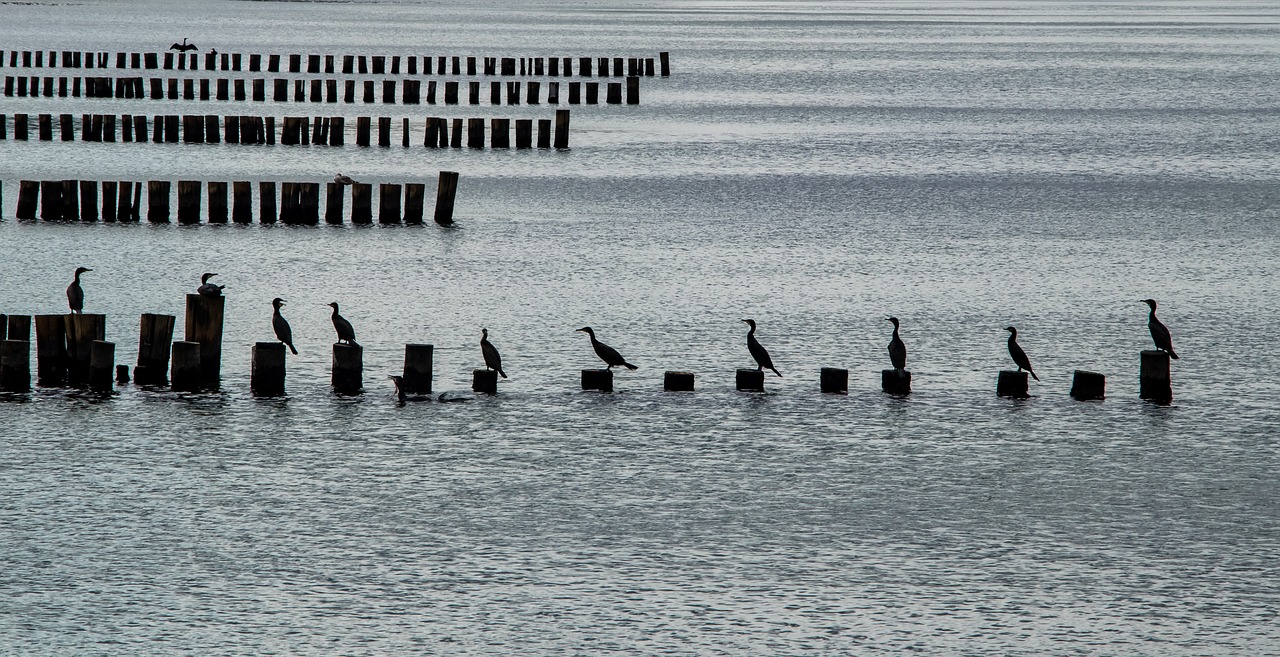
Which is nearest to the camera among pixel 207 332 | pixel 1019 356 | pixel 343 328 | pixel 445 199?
pixel 207 332

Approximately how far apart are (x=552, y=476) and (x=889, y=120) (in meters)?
42.7

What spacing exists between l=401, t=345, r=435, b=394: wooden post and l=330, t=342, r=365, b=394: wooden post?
0.44 metres

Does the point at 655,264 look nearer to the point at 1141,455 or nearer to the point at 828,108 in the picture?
the point at 1141,455

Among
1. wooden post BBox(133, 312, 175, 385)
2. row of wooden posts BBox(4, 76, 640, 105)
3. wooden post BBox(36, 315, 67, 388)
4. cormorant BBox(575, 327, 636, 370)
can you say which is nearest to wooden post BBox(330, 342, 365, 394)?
wooden post BBox(133, 312, 175, 385)

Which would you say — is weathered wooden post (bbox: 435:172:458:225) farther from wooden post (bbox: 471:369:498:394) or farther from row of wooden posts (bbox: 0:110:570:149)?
row of wooden posts (bbox: 0:110:570:149)

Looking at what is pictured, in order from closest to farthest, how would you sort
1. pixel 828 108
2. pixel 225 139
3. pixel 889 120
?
pixel 225 139, pixel 889 120, pixel 828 108

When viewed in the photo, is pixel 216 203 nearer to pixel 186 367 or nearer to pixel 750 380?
pixel 186 367

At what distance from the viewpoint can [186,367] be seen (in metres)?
16.5

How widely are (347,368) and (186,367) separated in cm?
144

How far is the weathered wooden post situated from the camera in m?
29.5

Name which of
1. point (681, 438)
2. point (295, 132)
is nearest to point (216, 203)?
point (295, 132)

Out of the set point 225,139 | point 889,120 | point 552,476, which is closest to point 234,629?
point 552,476

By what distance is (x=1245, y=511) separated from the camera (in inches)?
514

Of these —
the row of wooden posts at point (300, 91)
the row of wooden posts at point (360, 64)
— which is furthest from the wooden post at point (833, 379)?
the row of wooden posts at point (360, 64)
